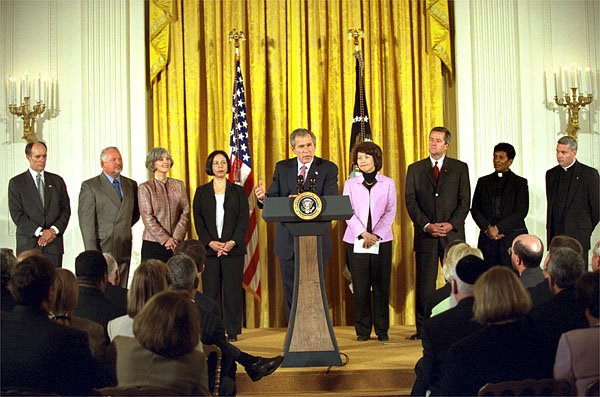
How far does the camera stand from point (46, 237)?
7488 mm

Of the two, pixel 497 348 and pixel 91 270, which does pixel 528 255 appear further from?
pixel 91 270

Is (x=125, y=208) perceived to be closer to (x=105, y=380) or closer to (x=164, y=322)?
(x=105, y=380)

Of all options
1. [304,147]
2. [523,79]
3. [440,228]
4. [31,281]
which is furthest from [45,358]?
[523,79]

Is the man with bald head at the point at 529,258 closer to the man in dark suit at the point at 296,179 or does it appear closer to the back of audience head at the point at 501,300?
the back of audience head at the point at 501,300

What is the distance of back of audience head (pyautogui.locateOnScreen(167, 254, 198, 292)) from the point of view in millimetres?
4441

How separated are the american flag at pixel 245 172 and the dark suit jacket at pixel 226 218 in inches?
24.8

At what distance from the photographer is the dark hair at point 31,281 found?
137 inches

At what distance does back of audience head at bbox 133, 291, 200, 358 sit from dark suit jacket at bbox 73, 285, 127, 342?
1.38 metres

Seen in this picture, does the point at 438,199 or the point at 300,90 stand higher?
the point at 300,90

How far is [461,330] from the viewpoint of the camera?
12.7 feet

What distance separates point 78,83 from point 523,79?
4515 millimetres

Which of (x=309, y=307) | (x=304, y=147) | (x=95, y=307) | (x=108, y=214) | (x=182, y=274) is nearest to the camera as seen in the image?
(x=182, y=274)

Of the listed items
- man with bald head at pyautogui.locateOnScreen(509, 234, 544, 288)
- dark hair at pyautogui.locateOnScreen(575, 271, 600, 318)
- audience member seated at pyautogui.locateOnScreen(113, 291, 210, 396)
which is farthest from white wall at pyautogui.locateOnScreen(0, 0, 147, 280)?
dark hair at pyautogui.locateOnScreen(575, 271, 600, 318)

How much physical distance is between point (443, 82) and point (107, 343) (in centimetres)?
587
